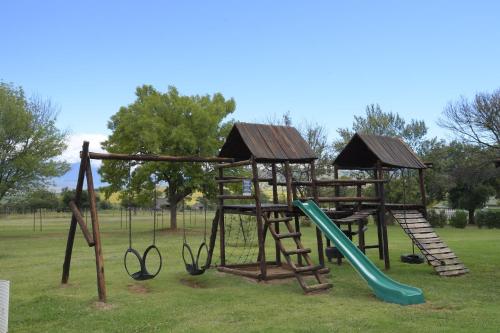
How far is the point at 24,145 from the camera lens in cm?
2916

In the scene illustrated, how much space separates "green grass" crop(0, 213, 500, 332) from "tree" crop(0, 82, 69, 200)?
52.2 ft

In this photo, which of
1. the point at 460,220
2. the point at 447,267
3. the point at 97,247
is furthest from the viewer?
the point at 460,220

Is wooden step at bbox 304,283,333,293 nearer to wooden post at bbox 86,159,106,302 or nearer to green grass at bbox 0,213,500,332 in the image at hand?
green grass at bbox 0,213,500,332

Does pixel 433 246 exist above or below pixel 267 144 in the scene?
below

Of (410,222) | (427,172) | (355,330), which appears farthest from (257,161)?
(427,172)

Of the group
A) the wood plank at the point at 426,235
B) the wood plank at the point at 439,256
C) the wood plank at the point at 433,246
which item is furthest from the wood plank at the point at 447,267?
the wood plank at the point at 426,235

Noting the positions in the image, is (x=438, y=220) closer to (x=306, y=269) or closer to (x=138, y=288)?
(x=306, y=269)

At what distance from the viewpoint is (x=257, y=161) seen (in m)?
12.3

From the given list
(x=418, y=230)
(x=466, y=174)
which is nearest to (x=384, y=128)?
(x=466, y=174)

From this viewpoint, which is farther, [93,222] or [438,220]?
[438,220]

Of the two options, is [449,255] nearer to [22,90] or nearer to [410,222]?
[410,222]

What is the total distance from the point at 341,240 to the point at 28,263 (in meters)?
10.3

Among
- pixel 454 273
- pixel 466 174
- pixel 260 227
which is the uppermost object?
pixel 466 174

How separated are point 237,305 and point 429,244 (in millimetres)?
6410
